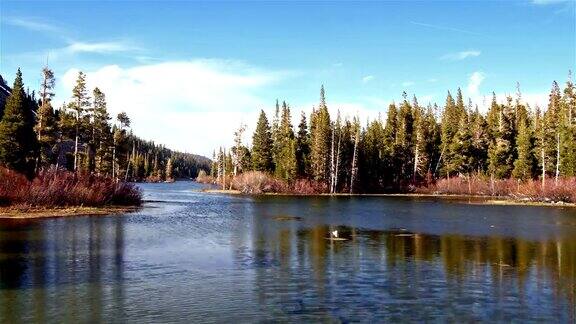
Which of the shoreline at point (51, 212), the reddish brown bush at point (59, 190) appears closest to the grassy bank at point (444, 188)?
the reddish brown bush at point (59, 190)

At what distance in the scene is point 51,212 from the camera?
2061 inches

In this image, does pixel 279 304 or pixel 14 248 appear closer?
pixel 279 304

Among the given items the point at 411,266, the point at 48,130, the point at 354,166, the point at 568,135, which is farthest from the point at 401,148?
the point at 411,266

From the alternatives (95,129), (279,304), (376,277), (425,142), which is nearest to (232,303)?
(279,304)

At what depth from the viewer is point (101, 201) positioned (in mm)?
63406

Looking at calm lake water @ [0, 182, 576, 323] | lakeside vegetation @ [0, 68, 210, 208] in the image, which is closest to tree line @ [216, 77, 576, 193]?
lakeside vegetation @ [0, 68, 210, 208]

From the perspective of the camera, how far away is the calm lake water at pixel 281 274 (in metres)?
18.2

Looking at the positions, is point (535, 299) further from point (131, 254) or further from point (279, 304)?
point (131, 254)

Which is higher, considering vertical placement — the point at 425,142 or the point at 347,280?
the point at 425,142

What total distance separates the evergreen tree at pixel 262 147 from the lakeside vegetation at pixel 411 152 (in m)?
0.25

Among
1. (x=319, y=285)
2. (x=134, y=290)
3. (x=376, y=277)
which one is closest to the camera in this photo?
(x=134, y=290)

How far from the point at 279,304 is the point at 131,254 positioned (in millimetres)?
13603

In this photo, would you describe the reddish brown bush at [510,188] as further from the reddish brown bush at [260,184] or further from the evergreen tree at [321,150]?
the reddish brown bush at [260,184]

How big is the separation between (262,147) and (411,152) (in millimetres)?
37897
